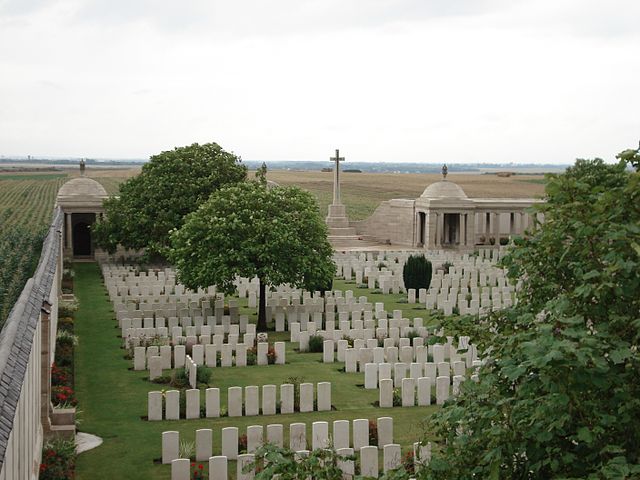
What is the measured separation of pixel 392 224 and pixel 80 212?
67.9 feet

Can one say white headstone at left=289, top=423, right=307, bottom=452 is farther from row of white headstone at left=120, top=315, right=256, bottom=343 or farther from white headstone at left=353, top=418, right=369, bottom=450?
row of white headstone at left=120, top=315, right=256, bottom=343

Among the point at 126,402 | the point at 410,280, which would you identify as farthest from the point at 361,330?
the point at 410,280

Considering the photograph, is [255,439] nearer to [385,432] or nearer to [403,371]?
[385,432]

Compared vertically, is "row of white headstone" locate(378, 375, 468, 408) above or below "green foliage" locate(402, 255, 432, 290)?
below

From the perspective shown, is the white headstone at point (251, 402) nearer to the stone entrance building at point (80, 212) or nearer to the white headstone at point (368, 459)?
the white headstone at point (368, 459)

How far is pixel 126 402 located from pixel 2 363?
9.91m

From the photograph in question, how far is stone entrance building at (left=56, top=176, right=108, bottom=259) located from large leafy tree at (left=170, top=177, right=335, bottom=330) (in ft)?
65.8

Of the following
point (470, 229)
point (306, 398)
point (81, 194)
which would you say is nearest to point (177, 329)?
point (306, 398)

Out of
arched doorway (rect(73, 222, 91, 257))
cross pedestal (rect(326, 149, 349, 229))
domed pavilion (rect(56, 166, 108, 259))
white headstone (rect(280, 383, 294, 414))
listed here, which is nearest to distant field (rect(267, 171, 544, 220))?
cross pedestal (rect(326, 149, 349, 229))

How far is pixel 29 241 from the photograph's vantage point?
1829 inches

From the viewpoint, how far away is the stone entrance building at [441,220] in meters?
53.7

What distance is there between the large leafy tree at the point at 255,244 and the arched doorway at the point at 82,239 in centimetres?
2113

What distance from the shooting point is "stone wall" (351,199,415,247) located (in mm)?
56125

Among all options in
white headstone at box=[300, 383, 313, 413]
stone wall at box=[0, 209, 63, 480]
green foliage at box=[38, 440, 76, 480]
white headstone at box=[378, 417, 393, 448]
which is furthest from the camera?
white headstone at box=[300, 383, 313, 413]
